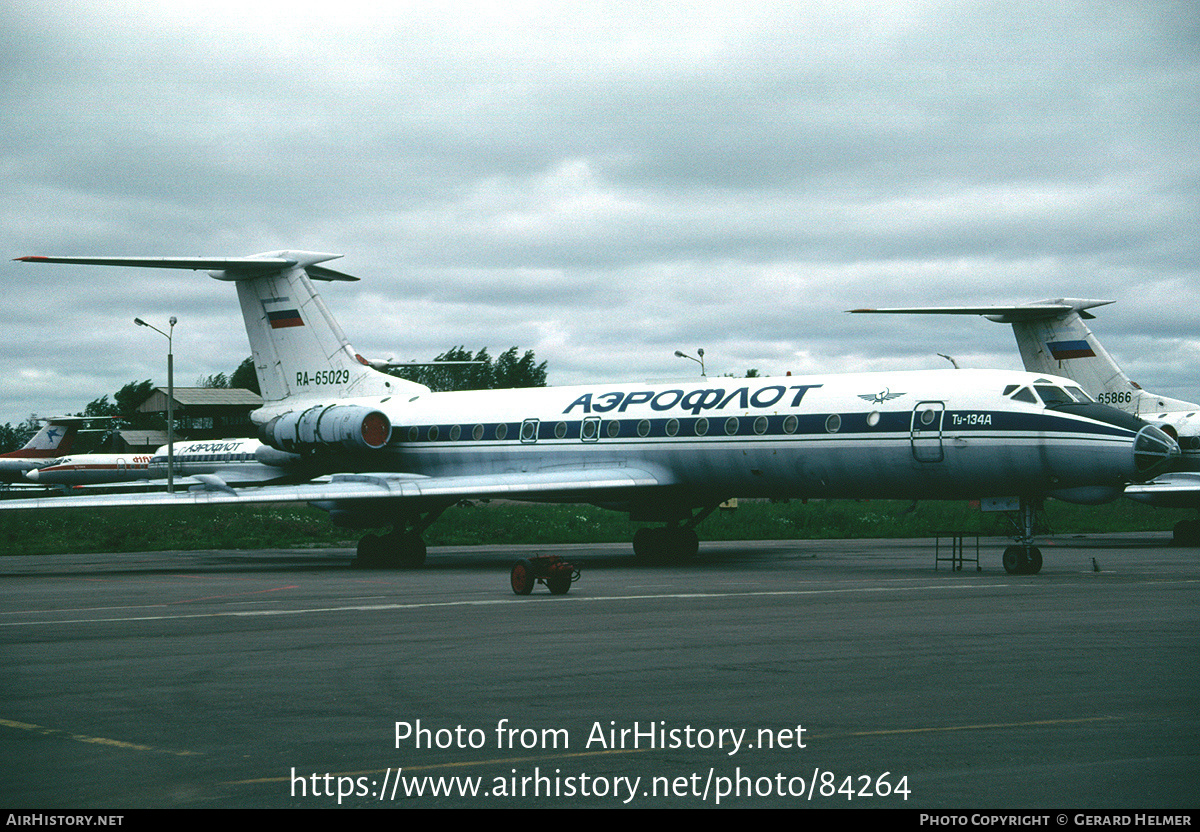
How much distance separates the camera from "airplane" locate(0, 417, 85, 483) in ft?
310

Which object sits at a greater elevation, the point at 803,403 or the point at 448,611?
the point at 803,403

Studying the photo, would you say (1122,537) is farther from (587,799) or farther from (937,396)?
(587,799)

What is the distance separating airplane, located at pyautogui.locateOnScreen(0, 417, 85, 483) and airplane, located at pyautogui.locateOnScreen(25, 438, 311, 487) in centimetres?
169

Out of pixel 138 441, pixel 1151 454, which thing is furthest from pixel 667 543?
pixel 138 441

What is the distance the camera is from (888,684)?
30.6 feet

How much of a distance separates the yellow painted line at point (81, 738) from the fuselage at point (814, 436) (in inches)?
647

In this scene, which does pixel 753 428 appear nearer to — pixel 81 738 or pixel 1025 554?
pixel 1025 554

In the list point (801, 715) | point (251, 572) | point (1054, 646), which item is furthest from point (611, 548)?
point (801, 715)

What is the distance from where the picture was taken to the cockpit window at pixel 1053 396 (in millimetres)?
Result: 21094

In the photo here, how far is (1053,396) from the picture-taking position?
69.7 ft

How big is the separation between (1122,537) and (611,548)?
50.6ft

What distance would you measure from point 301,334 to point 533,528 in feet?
45.7

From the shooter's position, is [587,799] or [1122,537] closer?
[587,799]

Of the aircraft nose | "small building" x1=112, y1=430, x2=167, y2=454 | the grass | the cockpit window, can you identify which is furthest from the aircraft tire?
"small building" x1=112, y1=430, x2=167, y2=454
